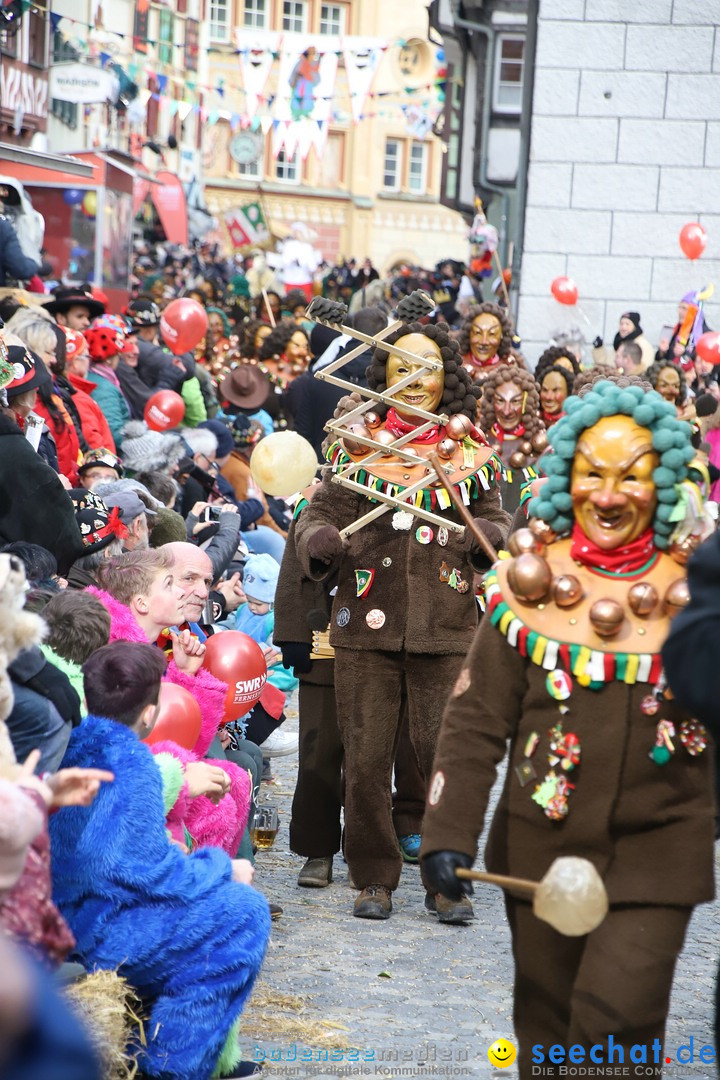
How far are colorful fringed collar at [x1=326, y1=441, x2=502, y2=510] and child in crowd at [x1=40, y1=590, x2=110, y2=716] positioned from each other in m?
1.43

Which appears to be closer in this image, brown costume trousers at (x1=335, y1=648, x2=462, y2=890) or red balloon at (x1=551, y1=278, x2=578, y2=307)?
brown costume trousers at (x1=335, y1=648, x2=462, y2=890)

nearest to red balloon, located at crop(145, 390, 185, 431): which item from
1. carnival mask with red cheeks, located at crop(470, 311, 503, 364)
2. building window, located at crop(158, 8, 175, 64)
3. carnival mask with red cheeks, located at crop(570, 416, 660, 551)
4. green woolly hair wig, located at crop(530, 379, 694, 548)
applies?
carnival mask with red cheeks, located at crop(470, 311, 503, 364)

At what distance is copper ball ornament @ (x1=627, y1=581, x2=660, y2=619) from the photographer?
358 centimetres

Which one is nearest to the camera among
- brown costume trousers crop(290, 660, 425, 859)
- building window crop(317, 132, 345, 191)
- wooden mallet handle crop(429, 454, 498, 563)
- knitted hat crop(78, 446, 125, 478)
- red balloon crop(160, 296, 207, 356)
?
wooden mallet handle crop(429, 454, 498, 563)

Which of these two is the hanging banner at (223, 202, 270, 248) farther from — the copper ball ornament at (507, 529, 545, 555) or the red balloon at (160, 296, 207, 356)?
the copper ball ornament at (507, 529, 545, 555)

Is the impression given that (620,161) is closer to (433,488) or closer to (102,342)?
(102,342)

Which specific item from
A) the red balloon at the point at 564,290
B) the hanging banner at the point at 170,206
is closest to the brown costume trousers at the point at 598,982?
the red balloon at the point at 564,290

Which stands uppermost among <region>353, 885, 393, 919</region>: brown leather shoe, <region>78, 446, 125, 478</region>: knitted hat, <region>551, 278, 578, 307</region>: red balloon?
<region>551, 278, 578, 307</region>: red balloon

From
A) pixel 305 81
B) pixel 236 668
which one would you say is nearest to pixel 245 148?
pixel 305 81

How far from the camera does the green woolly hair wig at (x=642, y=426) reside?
12.0ft

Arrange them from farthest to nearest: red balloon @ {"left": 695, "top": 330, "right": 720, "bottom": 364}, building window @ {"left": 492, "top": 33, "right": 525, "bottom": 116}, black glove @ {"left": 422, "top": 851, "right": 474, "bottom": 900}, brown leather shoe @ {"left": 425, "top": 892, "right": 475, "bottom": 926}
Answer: building window @ {"left": 492, "top": 33, "right": 525, "bottom": 116}, red balloon @ {"left": 695, "top": 330, "right": 720, "bottom": 364}, brown leather shoe @ {"left": 425, "top": 892, "right": 475, "bottom": 926}, black glove @ {"left": 422, "top": 851, "right": 474, "bottom": 900}

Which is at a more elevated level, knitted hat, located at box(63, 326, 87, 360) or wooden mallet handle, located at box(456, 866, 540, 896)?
knitted hat, located at box(63, 326, 87, 360)

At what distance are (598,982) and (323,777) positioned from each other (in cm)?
310

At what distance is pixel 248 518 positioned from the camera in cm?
963
